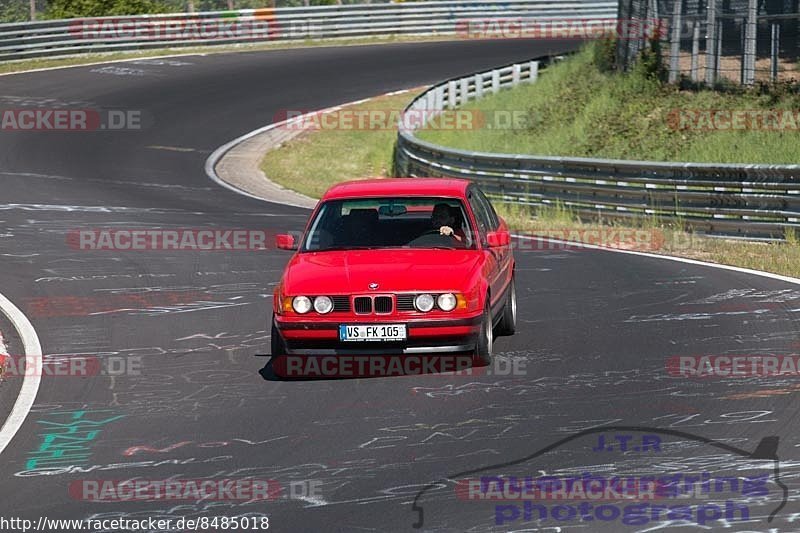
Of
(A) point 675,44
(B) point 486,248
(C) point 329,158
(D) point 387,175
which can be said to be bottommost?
(D) point 387,175

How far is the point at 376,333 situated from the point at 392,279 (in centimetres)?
46

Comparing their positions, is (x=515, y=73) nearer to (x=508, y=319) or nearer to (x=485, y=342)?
(x=508, y=319)

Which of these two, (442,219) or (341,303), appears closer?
(341,303)

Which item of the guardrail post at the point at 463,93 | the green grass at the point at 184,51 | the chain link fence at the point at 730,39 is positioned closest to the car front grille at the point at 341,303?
the chain link fence at the point at 730,39

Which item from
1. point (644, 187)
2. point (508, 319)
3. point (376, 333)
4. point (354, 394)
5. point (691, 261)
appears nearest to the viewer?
point (354, 394)

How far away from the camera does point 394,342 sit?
9.88 m

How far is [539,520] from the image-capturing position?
21.1 feet

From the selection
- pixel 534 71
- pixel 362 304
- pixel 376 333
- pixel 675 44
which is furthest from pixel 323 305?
pixel 534 71

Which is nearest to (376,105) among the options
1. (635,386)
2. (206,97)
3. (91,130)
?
(206,97)

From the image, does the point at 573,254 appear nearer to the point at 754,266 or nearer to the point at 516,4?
the point at 754,266

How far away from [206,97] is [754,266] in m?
24.3

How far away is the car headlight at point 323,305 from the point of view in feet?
32.8

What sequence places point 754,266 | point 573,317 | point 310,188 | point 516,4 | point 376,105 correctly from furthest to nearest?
point 516,4 < point 376,105 < point 310,188 < point 754,266 < point 573,317

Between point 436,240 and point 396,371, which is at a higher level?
point 436,240
